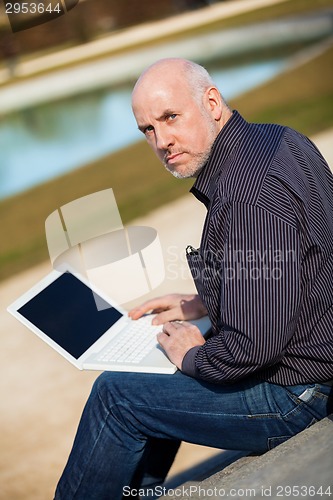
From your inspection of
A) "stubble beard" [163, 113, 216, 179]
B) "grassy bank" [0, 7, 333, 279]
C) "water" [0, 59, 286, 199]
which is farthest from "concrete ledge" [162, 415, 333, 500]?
"water" [0, 59, 286, 199]

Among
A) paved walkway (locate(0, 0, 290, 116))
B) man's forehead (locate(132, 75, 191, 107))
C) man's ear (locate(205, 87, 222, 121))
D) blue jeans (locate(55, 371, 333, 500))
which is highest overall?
paved walkway (locate(0, 0, 290, 116))

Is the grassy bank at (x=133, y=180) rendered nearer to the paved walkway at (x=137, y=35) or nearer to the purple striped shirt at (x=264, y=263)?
the purple striped shirt at (x=264, y=263)

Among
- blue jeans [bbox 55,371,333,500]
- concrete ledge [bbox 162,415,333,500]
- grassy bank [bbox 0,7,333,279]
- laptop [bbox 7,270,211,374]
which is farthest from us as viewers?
grassy bank [bbox 0,7,333,279]

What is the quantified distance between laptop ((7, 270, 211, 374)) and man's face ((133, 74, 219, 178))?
530mm

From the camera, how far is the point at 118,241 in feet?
9.20

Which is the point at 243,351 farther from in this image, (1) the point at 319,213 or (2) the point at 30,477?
(2) the point at 30,477

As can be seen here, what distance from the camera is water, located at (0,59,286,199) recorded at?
11180 mm

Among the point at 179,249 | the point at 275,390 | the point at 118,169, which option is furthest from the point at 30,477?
the point at 118,169

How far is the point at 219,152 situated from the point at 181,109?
0.16 metres

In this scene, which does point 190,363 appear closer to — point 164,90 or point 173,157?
point 173,157

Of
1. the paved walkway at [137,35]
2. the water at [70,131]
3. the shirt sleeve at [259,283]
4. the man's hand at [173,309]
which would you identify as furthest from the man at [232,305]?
the paved walkway at [137,35]

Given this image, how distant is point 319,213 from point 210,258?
0.99 feet

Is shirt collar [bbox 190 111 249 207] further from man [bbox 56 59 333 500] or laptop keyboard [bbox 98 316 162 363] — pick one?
laptop keyboard [bbox 98 316 162 363]

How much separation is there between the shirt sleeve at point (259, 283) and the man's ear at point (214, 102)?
1.36ft
